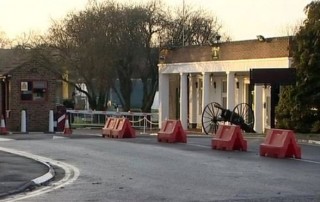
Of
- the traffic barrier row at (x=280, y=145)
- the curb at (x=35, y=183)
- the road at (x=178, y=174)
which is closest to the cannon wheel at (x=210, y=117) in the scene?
the road at (x=178, y=174)

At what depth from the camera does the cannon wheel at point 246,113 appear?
37.2 metres

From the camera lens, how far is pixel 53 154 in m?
20.5

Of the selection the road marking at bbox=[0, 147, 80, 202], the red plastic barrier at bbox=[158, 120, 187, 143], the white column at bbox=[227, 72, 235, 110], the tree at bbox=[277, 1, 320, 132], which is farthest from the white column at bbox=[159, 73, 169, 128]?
the road marking at bbox=[0, 147, 80, 202]

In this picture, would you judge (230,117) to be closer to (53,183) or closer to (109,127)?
(109,127)

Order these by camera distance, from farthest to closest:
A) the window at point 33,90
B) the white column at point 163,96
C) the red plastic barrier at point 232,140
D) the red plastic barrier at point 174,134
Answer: the white column at point 163,96 → the window at point 33,90 → the red plastic barrier at point 174,134 → the red plastic barrier at point 232,140

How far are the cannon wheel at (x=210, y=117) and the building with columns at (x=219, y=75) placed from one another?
1113mm

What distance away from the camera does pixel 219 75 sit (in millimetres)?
44781

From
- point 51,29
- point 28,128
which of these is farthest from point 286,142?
point 51,29

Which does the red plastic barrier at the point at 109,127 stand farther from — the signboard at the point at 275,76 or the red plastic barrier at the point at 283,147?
the red plastic barrier at the point at 283,147

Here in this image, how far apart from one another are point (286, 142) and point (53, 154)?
6.71 m

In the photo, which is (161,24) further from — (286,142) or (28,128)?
(286,142)

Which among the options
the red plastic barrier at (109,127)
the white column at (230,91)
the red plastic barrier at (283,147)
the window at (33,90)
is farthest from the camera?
the white column at (230,91)

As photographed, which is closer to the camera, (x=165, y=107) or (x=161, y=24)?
(x=165, y=107)

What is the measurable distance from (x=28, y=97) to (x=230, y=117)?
1041 cm
